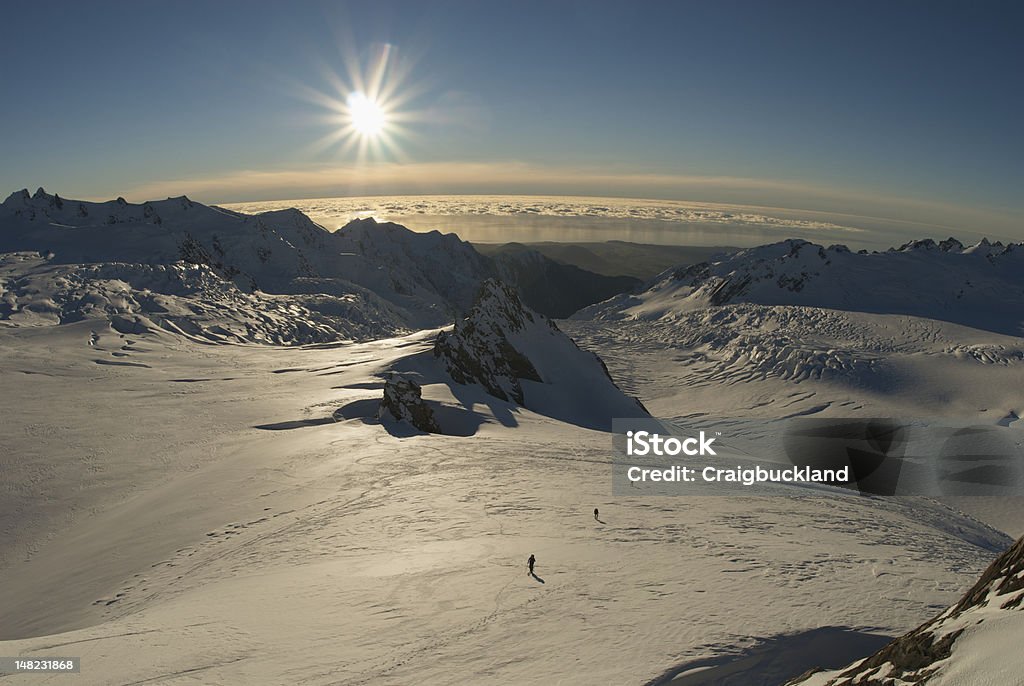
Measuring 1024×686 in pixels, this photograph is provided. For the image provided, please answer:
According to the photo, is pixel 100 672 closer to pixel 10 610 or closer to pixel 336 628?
pixel 336 628

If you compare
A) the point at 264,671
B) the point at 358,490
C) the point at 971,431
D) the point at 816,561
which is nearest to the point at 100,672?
the point at 264,671

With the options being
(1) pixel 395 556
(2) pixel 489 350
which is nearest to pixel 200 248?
(2) pixel 489 350

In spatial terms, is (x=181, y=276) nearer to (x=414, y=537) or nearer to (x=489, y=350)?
(x=489, y=350)

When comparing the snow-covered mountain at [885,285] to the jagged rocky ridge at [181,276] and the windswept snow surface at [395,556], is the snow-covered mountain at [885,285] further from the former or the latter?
the windswept snow surface at [395,556]

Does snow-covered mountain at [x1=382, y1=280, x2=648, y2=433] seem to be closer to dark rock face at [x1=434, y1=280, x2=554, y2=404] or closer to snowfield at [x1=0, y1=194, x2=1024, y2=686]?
dark rock face at [x1=434, y1=280, x2=554, y2=404]

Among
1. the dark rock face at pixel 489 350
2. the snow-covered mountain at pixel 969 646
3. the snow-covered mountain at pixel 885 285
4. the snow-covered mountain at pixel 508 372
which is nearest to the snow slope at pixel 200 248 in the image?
the dark rock face at pixel 489 350
